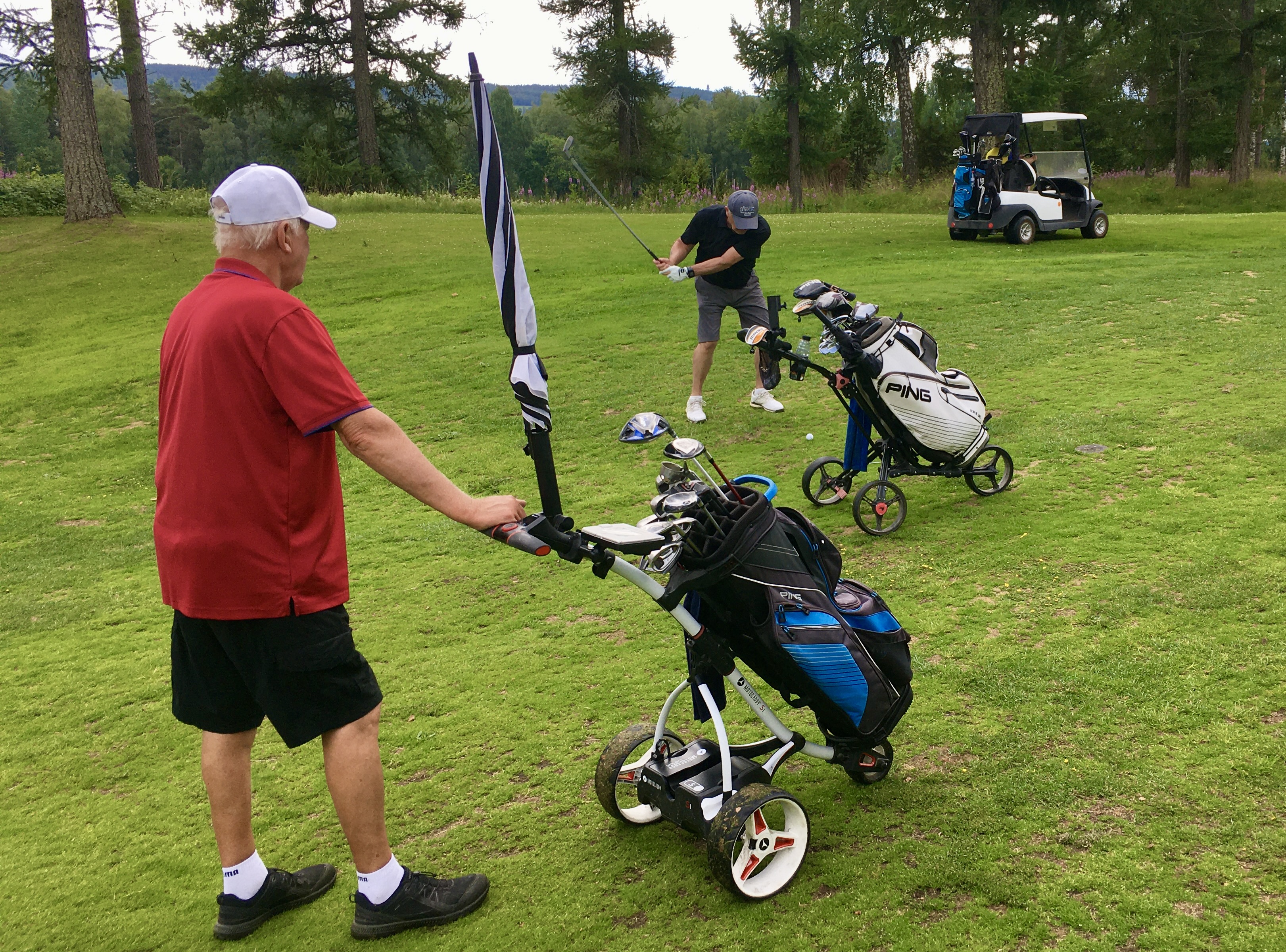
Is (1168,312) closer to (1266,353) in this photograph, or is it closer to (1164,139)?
(1266,353)

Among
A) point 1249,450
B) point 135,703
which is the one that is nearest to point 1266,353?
point 1249,450

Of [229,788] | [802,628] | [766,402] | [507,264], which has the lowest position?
[229,788]

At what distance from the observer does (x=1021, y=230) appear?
16688mm

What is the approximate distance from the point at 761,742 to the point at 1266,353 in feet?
24.0

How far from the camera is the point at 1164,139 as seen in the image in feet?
130

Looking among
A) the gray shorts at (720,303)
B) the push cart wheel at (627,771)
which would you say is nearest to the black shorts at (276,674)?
the push cart wheel at (627,771)

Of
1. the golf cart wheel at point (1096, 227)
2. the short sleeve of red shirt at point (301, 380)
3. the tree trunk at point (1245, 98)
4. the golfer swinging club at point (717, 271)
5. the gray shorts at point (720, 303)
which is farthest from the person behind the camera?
the tree trunk at point (1245, 98)

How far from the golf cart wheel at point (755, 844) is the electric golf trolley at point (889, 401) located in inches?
118

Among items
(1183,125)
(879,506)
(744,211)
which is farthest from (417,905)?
(1183,125)

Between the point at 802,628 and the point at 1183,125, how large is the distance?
39.4 metres

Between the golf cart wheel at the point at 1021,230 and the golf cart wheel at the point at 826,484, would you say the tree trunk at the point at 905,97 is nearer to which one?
the golf cart wheel at the point at 1021,230

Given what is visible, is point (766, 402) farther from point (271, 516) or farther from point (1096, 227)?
point (1096, 227)

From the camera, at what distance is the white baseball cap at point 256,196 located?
8.64 feet

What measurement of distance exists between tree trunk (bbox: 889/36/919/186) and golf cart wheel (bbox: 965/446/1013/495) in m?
33.8
